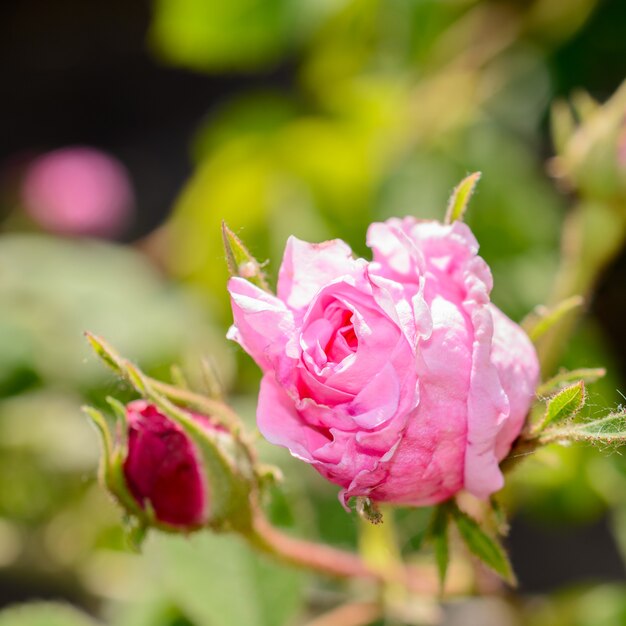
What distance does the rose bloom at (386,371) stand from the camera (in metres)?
0.31

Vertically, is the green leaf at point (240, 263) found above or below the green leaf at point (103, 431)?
above

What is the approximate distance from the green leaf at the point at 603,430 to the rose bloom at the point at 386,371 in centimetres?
2

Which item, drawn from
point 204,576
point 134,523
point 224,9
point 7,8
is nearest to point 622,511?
point 204,576

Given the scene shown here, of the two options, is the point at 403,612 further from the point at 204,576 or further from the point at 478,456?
the point at 478,456

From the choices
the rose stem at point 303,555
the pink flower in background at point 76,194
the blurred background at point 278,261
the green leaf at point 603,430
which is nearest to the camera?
the green leaf at point 603,430

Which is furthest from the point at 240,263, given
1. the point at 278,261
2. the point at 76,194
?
the point at 76,194

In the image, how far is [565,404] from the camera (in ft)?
1.06

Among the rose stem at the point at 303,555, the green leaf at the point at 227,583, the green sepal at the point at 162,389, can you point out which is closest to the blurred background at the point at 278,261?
the green leaf at the point at 227,583

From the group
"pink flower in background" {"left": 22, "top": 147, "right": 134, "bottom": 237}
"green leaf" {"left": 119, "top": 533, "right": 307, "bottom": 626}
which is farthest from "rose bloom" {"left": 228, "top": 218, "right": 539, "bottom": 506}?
"pink flower in background" {"left": 22, "top": 147, "right": 134, "bottom": 237}

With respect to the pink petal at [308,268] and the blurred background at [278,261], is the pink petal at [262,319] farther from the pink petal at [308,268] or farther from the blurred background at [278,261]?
the blurred background at [278,261]

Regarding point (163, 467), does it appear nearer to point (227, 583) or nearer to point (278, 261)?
point (227, 583)

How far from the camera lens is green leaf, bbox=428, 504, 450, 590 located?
1.20 feet

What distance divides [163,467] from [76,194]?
1.01 m

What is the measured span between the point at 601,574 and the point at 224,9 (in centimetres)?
86
